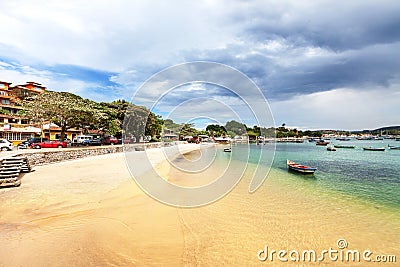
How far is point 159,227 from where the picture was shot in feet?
28.3

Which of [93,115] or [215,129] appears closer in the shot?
[93,115]

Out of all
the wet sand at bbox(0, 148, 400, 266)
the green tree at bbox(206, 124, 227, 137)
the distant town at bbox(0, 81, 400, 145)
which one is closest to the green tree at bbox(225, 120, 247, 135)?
the distant town at bbox(0, 81, 400, 145)

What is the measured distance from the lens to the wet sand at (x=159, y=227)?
6656mm

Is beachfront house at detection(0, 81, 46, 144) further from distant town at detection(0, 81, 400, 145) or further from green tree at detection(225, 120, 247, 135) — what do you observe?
green tree at detection(225, 120, 247, 135)

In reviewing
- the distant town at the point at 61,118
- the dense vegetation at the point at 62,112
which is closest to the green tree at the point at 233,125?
the distant town at the point at 61,118

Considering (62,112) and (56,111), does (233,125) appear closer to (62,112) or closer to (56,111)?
(62,112)

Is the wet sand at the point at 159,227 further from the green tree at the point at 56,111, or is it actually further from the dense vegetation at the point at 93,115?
the green tree at the point at 56,111

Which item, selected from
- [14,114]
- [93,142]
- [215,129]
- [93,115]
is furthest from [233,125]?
[215,129]

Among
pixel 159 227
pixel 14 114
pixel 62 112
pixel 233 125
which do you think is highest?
pixel 14 114

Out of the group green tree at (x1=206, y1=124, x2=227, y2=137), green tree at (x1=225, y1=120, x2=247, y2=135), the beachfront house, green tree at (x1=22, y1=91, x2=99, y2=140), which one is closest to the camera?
green tree at (x1=225, y1=120, x2=247, y2=135)

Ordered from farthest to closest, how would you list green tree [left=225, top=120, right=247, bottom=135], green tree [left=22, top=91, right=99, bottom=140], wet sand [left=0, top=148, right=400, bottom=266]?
green tree [left=22, top=91, right=99, bottom=140]
green tree [left=225, top=120, right=247, bottom=135]
wet sand [left=0, top=148, right=400, bottom=266]

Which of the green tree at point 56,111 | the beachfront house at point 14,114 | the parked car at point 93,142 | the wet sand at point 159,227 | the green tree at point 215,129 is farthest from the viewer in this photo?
the green tree at point 215,129

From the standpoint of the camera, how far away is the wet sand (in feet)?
21.8

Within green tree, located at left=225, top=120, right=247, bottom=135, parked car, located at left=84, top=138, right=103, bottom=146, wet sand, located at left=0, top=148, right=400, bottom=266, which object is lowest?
wet sand, located at left=0, top=148, right=400, bottom=266
